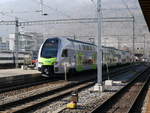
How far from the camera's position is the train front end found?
80.0ft

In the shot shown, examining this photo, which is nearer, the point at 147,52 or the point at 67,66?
the point at 67,66

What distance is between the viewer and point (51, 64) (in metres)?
24.2

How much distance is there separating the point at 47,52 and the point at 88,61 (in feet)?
27.5

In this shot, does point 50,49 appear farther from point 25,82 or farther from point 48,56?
point 25,82

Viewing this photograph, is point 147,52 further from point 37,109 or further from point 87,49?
point 37,109

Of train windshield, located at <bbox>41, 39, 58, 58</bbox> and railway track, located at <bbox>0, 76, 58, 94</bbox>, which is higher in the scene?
train windshield, located at <bbox>41, 39, 58, 58</bbox>

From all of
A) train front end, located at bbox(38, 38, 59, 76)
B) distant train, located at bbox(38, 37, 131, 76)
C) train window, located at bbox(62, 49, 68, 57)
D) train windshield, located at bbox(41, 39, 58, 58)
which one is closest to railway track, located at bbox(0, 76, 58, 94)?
train front end, located at bbox(38, 38, 59, 76)

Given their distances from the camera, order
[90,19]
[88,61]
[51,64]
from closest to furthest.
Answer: [51,64], [88,61], [90,19]

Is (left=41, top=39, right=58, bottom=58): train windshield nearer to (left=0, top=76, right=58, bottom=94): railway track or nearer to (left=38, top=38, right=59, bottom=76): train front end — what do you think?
(left=38, top=38, right=59, bottom=76): train front end

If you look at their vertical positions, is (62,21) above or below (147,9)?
above

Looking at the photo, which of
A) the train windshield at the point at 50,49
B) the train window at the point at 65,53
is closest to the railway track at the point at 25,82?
the train windshield at the point at 50,49

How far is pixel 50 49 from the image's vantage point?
981 inches

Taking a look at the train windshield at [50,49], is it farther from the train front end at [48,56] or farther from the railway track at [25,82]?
the railway track at [25,82]

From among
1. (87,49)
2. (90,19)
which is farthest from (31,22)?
(87,49)
